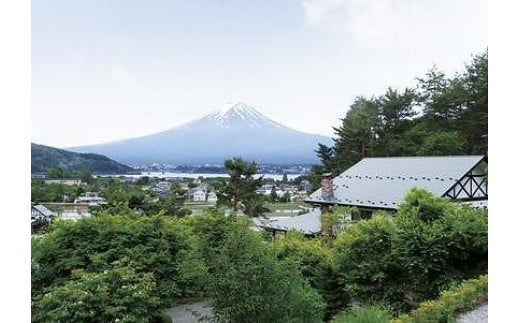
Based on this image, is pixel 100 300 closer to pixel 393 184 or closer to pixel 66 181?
pixel 393 184

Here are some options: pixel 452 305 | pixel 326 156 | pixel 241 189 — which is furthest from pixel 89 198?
pixel 326 156

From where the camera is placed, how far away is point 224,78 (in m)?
11.5

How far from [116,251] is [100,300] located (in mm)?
1272

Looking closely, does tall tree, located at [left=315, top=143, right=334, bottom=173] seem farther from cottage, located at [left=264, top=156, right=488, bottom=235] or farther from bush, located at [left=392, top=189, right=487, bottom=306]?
bush, located at [left=392, top=189, right=487, bottom=306]

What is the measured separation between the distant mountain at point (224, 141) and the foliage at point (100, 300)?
531 inches

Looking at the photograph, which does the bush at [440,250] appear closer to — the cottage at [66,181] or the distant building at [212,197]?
the cottage at [66,181]

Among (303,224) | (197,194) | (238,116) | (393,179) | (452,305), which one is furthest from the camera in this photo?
(238,116)

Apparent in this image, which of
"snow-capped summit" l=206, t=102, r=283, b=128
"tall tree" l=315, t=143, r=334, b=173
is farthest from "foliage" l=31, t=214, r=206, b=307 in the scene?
"snow-capped summit" l=206, t=102, r=283, b=128

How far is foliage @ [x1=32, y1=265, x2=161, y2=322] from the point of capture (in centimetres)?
354

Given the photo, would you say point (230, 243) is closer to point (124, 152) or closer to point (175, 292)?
point (175, 292)

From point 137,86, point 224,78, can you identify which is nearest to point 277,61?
point 224,78

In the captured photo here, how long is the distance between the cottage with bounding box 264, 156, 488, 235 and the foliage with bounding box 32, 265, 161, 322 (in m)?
3.75

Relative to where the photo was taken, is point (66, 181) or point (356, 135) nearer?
point (66, 181)

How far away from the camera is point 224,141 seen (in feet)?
67.4
